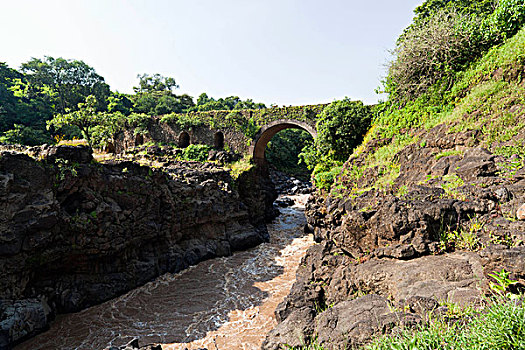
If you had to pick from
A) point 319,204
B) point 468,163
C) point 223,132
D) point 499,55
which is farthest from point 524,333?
point 223,132

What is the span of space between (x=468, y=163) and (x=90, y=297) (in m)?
13.5

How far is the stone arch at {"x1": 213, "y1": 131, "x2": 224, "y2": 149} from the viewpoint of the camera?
27.4m

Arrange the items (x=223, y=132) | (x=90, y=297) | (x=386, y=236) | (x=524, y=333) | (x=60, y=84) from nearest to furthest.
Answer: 1. (x=524, y=333)
2. (x=386, y=236)
3. (x=90, y=297)
4. (x=223, y=132)
5. (x=60, y=84)

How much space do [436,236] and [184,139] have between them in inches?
1077

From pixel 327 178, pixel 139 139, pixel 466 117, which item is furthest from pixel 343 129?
pixel 139 139

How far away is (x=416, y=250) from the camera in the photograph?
5.30m

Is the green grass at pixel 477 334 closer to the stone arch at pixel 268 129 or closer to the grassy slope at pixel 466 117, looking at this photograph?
the grassy slope at pixel 466 117

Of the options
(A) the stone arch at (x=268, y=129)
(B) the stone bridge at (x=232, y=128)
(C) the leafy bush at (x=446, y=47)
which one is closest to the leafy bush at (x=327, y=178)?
(C) the leafy bush at (x=446, y=47)

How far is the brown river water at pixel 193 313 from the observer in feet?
28.0

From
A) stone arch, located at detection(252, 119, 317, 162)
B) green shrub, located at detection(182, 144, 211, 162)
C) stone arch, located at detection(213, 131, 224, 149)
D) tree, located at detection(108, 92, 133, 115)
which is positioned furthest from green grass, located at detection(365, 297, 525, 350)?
tree, located at detection(108, 92, 133, 115)

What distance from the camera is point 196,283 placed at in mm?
12820

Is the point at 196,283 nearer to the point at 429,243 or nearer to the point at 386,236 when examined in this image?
the point at 386,236

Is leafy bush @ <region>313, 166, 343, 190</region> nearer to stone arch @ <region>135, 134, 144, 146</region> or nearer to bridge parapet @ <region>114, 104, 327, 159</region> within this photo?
bridge parapet @ <region>114, 104, 327, 159</region>

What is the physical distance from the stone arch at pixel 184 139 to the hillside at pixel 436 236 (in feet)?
73.8
